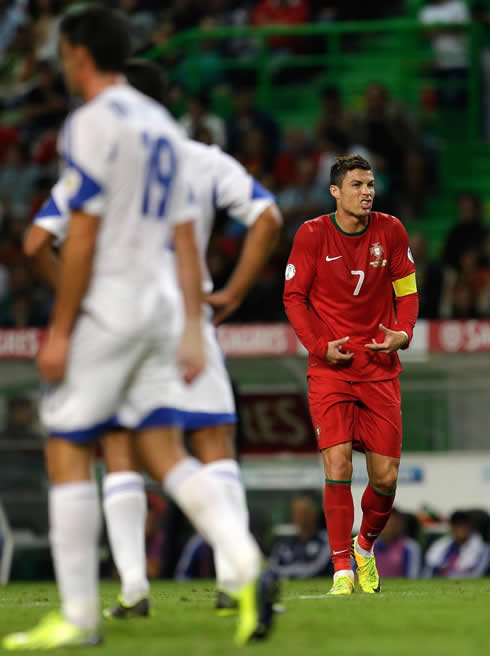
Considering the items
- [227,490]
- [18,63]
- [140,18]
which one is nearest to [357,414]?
[227,490]

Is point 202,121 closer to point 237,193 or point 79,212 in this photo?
point 237,193

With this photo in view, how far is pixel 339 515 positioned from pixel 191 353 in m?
2.98

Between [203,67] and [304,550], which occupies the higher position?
[203,67]

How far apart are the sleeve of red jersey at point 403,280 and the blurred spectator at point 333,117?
8135 millimetres

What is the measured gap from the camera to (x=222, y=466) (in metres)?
5.54

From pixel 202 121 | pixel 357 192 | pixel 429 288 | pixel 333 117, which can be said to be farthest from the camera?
pixel 202 121

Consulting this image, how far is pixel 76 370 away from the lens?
431 centimetres

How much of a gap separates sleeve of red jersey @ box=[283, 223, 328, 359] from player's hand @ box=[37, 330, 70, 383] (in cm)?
297

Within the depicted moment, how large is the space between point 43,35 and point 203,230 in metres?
14.2

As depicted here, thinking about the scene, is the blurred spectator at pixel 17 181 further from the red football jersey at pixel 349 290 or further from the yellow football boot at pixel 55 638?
the yellow football boot at pixel 55 638

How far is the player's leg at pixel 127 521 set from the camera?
541 cm

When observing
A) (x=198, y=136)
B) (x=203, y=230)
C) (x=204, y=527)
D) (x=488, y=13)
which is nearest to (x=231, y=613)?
(x=204, y=527)

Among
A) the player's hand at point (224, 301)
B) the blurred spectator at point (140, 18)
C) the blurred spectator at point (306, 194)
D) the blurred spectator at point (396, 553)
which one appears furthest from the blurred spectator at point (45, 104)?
the player's hand at point (224, 301)

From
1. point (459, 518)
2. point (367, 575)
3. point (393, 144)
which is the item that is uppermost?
point (393, 144)
